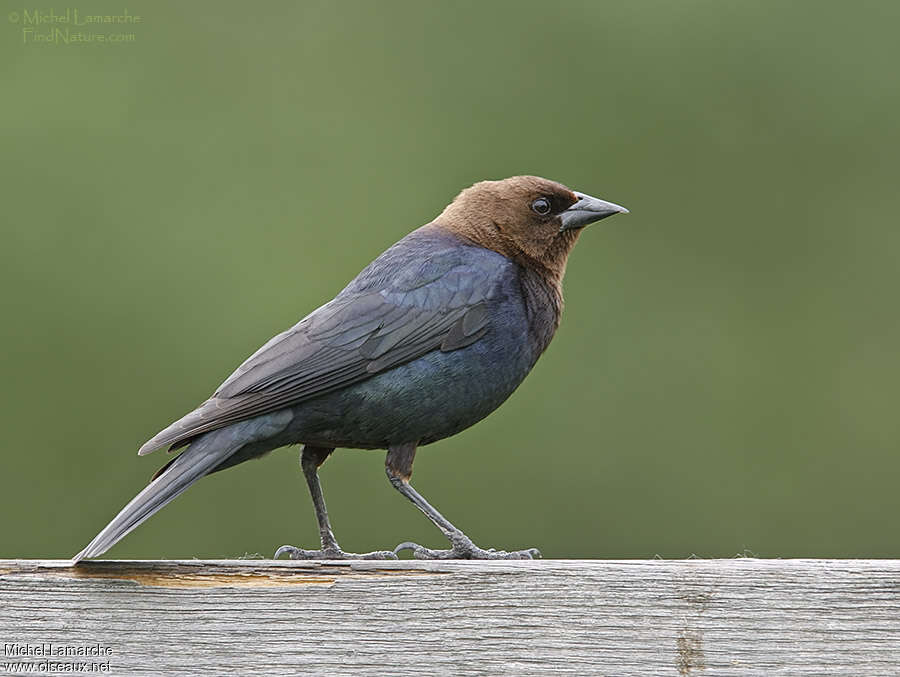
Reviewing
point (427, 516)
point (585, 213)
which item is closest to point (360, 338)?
point (427, 516)

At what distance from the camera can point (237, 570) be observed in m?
2.70

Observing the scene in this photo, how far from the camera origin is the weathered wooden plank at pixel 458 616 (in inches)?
100

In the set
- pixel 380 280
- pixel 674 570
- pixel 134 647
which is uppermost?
pixel 380 280

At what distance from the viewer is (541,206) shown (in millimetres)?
4324

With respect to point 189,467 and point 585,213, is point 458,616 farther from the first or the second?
point 585,213

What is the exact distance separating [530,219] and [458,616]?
1975 mm

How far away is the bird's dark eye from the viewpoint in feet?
14.2

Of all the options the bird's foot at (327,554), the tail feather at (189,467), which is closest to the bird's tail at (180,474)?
the tail feather at (189,467)

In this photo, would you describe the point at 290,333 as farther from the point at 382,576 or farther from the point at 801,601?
the point at 801,601

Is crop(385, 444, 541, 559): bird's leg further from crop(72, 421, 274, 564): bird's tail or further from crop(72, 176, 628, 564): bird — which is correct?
crop(72, 421, 274, 564): bird's tail

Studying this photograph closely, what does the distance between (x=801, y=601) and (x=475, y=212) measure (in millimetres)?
2153

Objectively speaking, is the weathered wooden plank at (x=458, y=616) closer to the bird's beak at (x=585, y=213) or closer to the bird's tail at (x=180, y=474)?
the bird's tail at (x=180, y=474)

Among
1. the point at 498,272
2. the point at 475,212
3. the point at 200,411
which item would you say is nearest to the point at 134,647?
the point at 200,411

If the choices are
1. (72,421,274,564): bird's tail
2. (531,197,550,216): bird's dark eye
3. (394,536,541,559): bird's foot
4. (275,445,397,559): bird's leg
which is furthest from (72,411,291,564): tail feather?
(531,197,550,216): bird's dark eye
